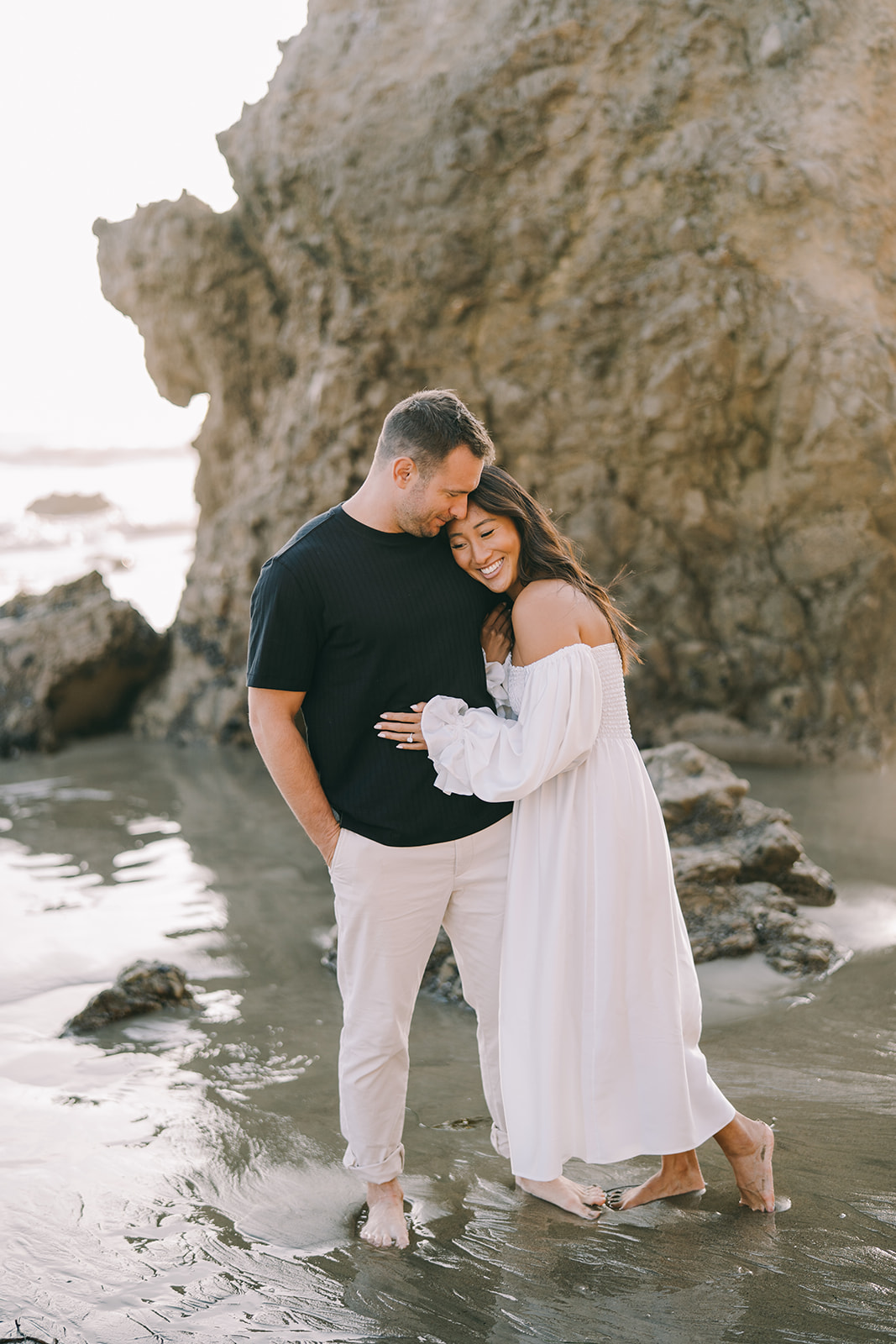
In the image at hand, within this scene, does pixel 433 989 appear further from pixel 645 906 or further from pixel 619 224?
pixel 619 224

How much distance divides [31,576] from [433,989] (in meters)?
23.3

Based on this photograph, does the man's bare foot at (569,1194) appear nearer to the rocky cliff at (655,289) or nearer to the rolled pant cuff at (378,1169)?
the rolled pant cuff at (378,1169)

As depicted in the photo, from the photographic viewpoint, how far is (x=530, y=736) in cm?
276

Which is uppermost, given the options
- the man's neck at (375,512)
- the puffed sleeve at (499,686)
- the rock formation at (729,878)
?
the man's neck at (375,512)

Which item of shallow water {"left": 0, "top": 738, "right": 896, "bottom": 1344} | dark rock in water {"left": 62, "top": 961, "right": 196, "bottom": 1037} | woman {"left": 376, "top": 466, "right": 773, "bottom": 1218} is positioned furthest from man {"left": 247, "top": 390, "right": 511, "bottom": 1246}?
dark rock in water {"left": 62, "top": 961, "right": 196, "bottom": 1037}

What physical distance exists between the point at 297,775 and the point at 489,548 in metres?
0.80

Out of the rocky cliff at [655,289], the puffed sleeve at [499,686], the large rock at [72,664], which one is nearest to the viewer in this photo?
the puffed sleeve at [499,686]

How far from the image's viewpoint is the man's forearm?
2.89m

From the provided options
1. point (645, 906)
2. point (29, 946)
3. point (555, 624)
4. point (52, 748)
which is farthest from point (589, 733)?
point (52, 748)

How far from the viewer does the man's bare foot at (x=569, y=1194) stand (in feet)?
9.34

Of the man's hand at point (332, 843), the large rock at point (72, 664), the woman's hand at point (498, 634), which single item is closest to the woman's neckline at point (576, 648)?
the woman's hand at point (498, 634)

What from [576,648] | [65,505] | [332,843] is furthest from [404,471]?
[65,505]

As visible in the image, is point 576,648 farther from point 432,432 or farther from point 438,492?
point 432,432

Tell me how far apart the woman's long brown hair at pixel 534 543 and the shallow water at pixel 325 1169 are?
4.87 feet
